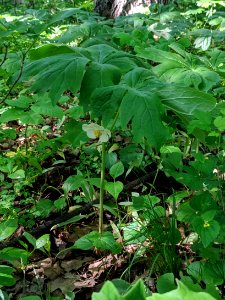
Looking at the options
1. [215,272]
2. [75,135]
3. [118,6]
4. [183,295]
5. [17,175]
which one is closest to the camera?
[183,295]

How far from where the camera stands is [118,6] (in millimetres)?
5059

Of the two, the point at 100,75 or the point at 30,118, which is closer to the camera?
the point at 100,75

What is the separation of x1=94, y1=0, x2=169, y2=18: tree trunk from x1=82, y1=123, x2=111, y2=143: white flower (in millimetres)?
3629

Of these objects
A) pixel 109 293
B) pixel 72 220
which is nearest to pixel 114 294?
pixel 109 293

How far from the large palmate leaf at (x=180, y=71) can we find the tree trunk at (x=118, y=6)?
10.5ft

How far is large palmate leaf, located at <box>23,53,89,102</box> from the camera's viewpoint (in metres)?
1.45

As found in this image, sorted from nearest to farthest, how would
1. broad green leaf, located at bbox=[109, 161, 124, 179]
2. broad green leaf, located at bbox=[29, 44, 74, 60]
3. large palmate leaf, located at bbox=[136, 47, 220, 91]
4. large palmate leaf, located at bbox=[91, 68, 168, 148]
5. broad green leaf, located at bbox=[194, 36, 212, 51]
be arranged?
large palmate leaf, located at bbox=[91, 68, 168, 148], broad green leaf, located at bbox=[29, 44, 74, 60], large palmate leaf, located at bbox=[136, 47, 220, 91], broad green leaf, located at bbox=[109, 161, 124, 179], broad green leaf, located at bbox=[194, 36, 212, 51]

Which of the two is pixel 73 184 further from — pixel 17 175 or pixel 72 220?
pixel 17 175

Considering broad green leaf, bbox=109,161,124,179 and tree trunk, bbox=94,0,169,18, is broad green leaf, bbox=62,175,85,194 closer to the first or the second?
broad green leaf, bbox=109,161,124,179

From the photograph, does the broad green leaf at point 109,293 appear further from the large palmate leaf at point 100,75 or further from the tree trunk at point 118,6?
the tree trunk at point 118,6

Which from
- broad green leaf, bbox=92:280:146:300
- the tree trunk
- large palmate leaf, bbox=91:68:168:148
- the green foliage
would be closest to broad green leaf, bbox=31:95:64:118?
the green foliage

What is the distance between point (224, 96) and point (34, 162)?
1.65 metres

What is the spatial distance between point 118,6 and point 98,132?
3.85 m

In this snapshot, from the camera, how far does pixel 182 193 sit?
1.87m
